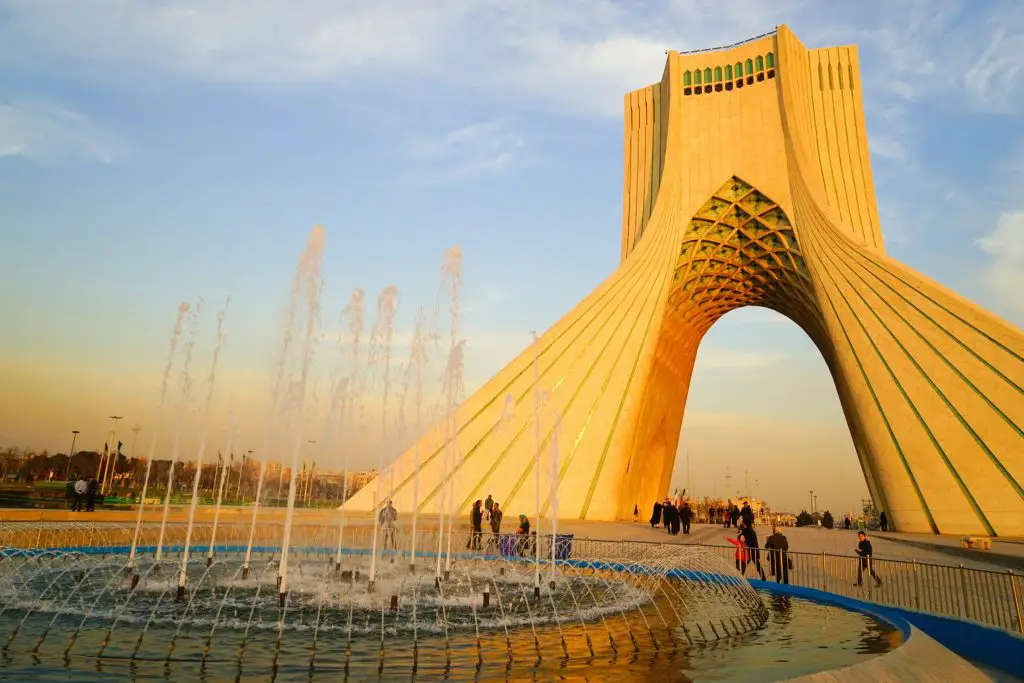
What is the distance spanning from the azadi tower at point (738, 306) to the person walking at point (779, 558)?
5724 millimetres

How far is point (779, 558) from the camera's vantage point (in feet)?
27.3

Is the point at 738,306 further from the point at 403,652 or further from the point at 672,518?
the point at 403,652

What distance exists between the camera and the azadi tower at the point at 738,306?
1412cm

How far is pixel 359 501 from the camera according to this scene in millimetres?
16328

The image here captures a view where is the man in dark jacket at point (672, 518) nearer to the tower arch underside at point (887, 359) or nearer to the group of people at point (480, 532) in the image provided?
the tower arch underside at point (887, 359)

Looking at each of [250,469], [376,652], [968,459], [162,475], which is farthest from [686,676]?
[162,475]

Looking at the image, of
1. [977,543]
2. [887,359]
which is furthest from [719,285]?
[977,543]

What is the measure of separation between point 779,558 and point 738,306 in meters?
19.7

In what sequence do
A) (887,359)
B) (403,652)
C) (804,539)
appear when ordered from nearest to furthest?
(403,652), (804,539), (887,359)

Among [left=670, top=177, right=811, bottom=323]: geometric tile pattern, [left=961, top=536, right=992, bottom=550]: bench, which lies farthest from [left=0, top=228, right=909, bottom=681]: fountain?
[left=670, top=177, right=811, bottom=323]: geometric tile pattern

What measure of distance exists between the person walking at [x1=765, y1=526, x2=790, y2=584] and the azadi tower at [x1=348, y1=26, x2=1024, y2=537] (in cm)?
572

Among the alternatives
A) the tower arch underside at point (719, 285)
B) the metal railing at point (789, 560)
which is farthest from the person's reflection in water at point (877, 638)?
the tower arch underside at point (719, 285)

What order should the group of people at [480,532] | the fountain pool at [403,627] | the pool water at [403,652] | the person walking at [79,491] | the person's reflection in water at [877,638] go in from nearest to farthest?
the pool water at [403,652]
the fountain pool at [403,627]
the person's reflection in water at [877,638]
the group of people at [480,532]
the person walking at [79,491]

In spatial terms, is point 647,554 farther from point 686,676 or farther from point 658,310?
point 658,310
